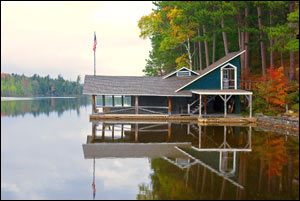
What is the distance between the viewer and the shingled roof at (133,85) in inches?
1185

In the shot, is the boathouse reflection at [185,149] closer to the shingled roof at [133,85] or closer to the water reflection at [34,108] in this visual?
the shingled roof at [133,85]

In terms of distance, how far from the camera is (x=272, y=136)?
723 inches

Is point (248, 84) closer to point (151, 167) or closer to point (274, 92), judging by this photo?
point (274, 92)

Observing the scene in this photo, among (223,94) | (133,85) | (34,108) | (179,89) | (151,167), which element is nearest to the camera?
(151,167)

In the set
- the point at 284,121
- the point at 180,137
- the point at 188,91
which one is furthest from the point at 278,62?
the point at 180,137

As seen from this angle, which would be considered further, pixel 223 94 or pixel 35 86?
pixel 35 86

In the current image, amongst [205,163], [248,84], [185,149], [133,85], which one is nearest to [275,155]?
[205,163]

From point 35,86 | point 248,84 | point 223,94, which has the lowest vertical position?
point 223,94

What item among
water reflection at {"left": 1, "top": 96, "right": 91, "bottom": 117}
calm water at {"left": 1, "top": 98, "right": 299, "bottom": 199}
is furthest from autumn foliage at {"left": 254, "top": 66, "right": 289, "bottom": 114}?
water reflection at {"left": 1, "top": 96, "right": 91, "bottom": 117}

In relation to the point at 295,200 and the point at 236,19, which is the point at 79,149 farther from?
the point at 236,19

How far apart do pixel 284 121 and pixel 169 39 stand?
938 inches

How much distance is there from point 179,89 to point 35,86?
142 m

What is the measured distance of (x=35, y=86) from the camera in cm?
15762

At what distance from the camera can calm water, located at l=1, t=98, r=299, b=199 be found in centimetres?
864
